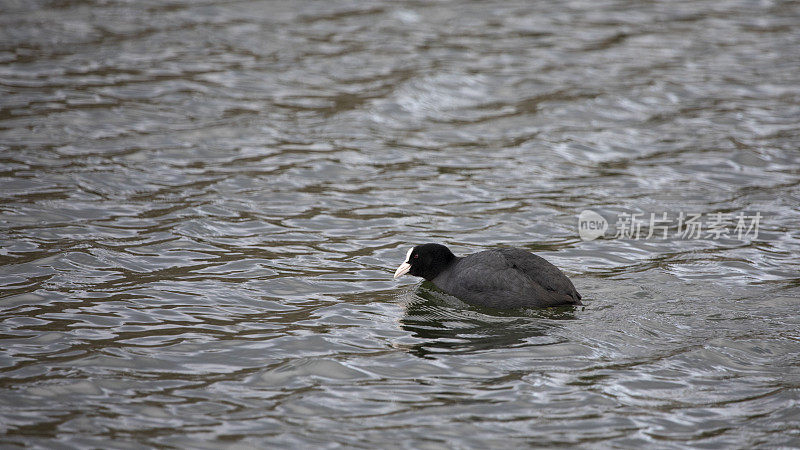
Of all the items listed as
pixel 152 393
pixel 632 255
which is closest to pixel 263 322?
pixel 152 393

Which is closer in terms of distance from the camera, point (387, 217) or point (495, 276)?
point (495, 276)

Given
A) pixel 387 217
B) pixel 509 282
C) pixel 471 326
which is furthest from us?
pixel 387 217

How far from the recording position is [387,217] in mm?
9344

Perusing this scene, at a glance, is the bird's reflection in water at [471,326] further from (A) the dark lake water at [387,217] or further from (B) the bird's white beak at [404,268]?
(B) the bird's white beak at [404,268]

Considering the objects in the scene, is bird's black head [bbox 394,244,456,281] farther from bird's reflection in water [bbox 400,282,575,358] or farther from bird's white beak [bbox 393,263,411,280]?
bird's reflection in water [bbox 400,282,575,358]

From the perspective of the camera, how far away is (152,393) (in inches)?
231

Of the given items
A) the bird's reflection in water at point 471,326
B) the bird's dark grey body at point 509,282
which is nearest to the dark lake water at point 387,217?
the bird's reflection in water at point 471,326

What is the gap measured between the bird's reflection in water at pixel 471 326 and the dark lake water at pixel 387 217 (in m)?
0.03

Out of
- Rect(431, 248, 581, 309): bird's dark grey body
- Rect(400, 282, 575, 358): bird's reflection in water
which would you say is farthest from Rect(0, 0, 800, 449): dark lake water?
Rect(431, 248, 581, 309): bird's dark grey body

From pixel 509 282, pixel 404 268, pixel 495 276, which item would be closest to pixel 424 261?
pixel 404 268

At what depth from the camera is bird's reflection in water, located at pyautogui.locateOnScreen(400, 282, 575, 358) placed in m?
6.64

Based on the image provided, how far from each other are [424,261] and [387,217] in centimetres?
164

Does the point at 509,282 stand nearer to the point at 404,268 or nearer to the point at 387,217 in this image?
the point at 404,268

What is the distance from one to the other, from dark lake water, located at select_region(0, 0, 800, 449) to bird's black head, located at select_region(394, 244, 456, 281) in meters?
0.24
